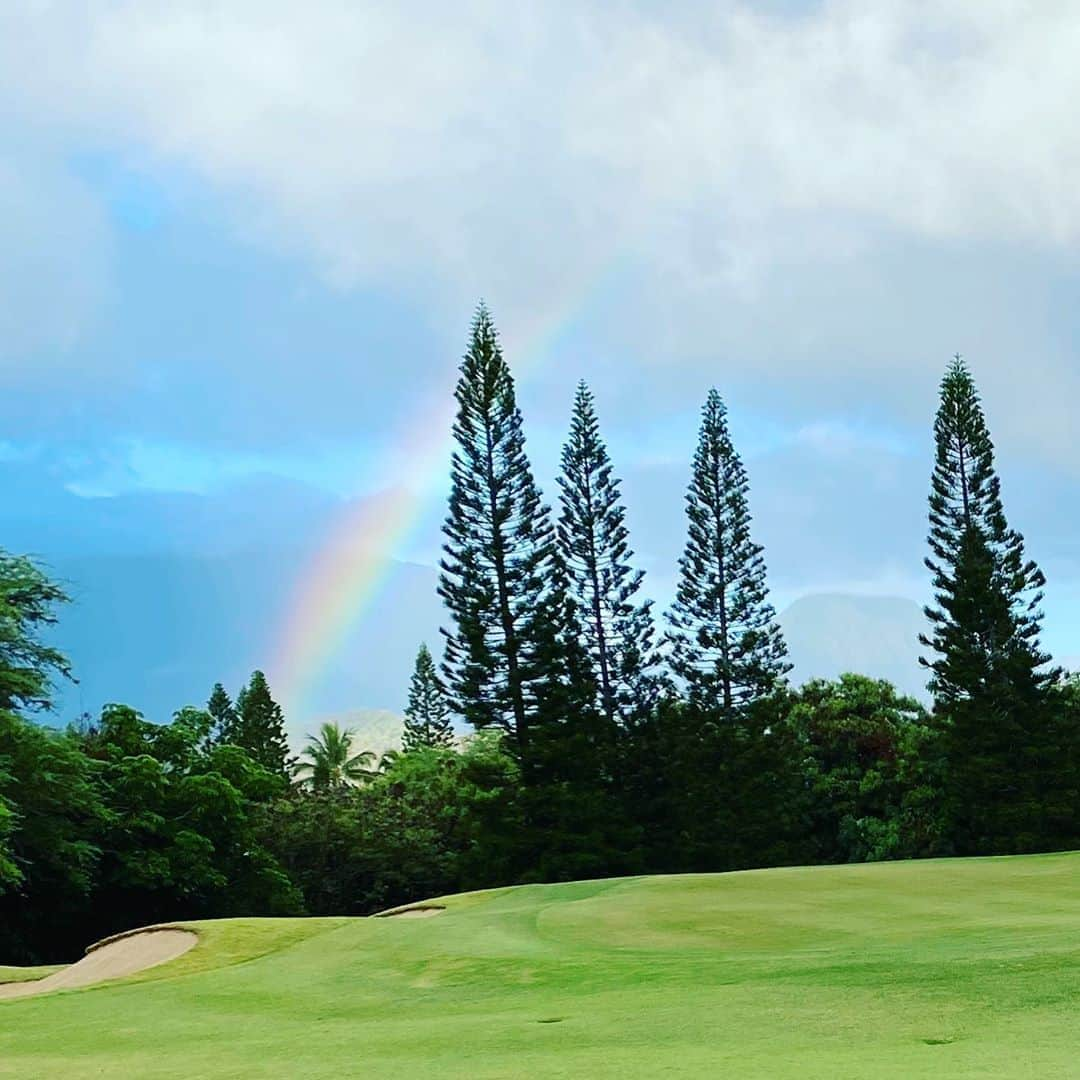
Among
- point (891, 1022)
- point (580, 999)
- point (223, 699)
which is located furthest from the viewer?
point (223, 699)

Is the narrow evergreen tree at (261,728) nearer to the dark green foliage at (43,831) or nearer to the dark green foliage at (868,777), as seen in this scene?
the dark green foliage at (43,831)

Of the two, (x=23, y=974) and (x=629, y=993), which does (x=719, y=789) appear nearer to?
(x=23, y=974)

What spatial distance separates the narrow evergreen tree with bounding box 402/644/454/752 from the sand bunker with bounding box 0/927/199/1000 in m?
42.9

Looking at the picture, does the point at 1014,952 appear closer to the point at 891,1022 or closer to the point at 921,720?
the point at 891,1022

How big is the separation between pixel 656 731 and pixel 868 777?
6.55m

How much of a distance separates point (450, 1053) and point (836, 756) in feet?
109

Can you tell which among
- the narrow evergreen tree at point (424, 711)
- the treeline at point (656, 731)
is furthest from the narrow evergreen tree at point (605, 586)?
the narrow evergreen tree at point (424, 711)

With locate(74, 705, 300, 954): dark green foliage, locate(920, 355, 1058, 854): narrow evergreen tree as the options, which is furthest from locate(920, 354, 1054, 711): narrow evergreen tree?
locate(74, 705, 300, 954): dark green foliage

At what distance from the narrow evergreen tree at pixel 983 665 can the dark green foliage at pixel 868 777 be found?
102 centimetres

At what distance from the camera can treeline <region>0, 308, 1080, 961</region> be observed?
109ft

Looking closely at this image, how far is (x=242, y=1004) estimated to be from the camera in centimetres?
976

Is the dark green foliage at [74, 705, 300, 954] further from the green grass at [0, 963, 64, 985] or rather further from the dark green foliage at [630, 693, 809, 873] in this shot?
the dark green foliage at [630, 693, 809, 873]

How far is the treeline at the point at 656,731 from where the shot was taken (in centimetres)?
3325

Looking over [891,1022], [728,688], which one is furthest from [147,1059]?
[728,688]
